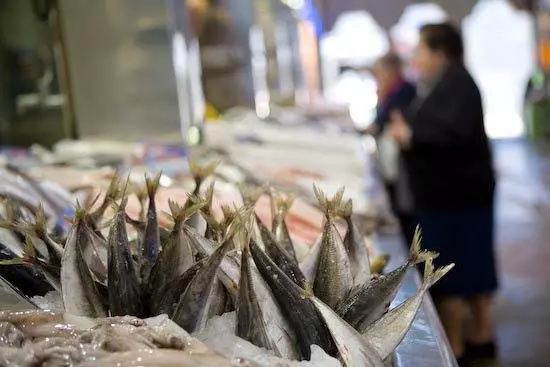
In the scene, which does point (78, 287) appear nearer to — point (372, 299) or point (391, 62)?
point (372, 299)

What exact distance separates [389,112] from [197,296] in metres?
6.50

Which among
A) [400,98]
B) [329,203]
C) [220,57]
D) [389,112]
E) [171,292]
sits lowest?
[389,112]

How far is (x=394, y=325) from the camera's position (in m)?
1.65

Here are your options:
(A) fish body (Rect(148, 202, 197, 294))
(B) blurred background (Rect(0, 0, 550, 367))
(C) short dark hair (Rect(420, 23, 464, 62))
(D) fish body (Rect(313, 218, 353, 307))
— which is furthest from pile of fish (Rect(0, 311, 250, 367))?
(C) short dark hair (Rect(420, 23, 464, 62))

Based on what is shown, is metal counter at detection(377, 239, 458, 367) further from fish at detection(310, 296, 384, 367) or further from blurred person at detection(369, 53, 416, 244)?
blurred person at detection(369, 53, 416, 244)

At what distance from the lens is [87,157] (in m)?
4.47

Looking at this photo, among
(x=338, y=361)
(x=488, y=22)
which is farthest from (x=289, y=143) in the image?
(x=488, y=22)

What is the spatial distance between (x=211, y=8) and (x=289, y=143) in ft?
9.67

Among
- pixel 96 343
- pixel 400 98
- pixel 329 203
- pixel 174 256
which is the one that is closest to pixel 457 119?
pixel 400 98

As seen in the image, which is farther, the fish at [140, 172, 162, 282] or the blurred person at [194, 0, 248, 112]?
the blurred person at [194, 0, 248, 112]

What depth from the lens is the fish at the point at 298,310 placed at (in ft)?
5.12

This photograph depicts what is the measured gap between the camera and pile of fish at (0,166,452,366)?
5.12 ft

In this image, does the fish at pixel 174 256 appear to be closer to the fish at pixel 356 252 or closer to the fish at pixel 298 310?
the fish at pixel 298 310

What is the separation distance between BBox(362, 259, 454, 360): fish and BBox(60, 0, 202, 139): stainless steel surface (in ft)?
13.0
